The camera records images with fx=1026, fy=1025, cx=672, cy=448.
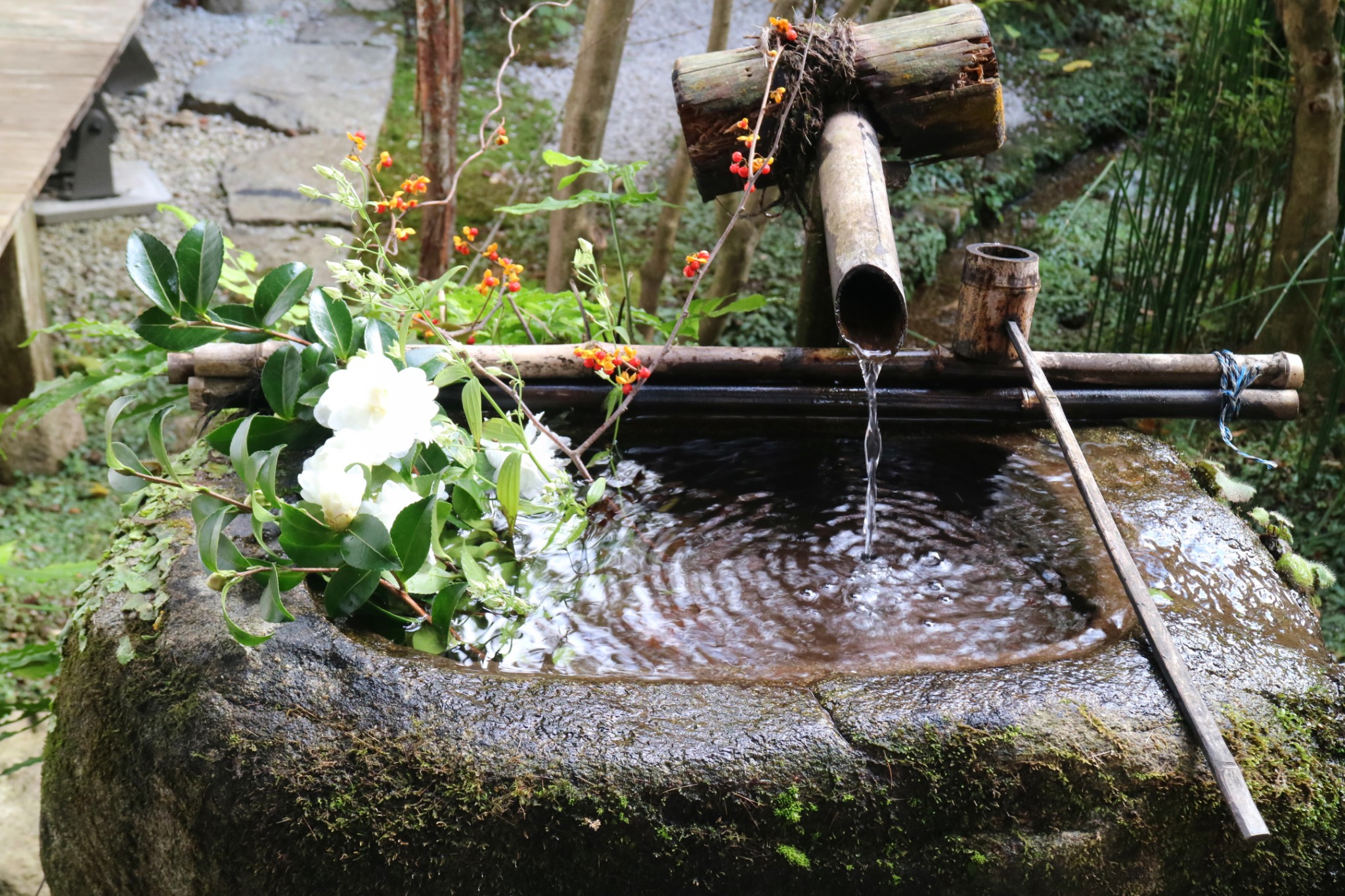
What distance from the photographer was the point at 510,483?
182 cm

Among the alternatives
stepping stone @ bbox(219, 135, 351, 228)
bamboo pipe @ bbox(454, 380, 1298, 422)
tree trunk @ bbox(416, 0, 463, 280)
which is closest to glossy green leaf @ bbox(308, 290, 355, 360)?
bamboo pipe @ bbox(454, 380, 1298, 422)

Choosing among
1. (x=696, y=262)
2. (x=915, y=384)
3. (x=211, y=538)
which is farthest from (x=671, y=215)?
(x=211, y=538)

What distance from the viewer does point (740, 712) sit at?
1.45m

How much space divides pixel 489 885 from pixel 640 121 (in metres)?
5.53

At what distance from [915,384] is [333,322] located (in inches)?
54.7

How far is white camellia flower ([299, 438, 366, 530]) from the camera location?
1519 mm

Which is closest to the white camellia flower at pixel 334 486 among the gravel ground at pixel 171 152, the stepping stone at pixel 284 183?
the gravel ground at pixel 171 152

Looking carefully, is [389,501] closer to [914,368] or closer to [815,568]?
[815,568]

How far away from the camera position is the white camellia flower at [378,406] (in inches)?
63.1

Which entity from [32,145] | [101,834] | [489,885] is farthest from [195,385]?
[32,145]

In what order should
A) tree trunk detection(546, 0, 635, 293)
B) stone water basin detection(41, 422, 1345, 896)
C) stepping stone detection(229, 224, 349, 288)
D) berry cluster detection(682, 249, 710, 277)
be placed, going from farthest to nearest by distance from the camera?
1. stepping stone detection(229, 224, 349, 288)
2. tree trunk detection(546, 0, 635, 293)
3. berry cluster detection(682, 249, 710, 277)
4. stone water basin detection(41, 422, 1345, 896)

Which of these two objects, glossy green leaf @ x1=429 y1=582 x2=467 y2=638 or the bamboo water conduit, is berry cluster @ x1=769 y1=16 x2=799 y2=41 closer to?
the bamboo water conduit

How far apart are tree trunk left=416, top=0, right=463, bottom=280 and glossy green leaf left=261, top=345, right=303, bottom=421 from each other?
5.75ft

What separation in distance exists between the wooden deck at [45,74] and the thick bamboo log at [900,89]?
1.92m
